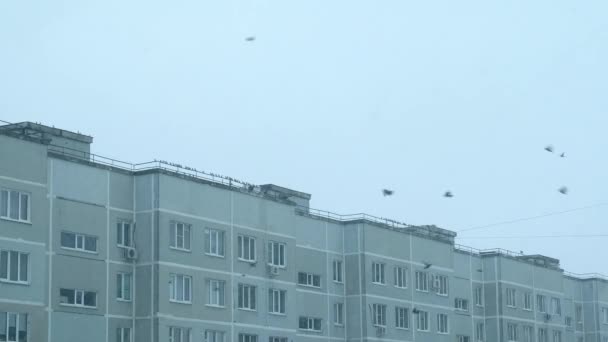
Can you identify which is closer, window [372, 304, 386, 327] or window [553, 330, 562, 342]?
Answer: window [372, 304, 386, 327]

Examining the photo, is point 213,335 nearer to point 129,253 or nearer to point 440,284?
point 129,253

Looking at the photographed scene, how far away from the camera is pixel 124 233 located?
53.5 m

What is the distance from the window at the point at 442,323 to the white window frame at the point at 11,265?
32.3 m

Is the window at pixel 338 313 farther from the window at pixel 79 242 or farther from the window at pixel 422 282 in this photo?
the window at pixel 79 242

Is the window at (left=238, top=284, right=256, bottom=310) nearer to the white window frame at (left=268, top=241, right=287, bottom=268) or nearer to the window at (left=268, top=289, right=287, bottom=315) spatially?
the window at (left=268, top=289, right=287, bottom=315)

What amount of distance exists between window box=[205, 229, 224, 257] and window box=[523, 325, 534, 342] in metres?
33.8

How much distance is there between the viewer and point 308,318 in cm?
6519

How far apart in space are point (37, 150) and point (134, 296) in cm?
876

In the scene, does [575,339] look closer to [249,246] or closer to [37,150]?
[249,246]

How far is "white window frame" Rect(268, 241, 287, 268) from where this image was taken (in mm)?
59906

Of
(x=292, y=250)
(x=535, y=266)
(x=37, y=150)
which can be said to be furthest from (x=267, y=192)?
(x=535, y=266)

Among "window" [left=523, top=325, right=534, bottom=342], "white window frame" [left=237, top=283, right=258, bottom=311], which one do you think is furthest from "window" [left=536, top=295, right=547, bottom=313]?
"white window frame" [left=237, top=283, right=258, bottom=311]

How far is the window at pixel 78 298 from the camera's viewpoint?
49.9m

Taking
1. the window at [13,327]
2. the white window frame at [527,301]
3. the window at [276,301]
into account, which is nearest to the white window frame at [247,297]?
the window at [276,301]
